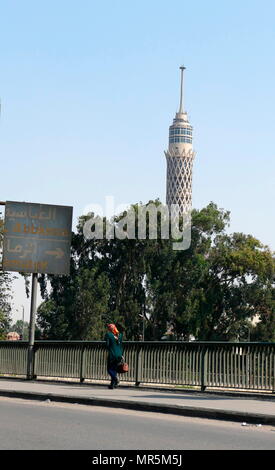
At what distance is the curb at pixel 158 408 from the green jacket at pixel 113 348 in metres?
2.77

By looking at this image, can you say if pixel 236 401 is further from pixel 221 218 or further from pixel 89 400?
pixel 221 218

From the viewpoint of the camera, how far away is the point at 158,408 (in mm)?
16922

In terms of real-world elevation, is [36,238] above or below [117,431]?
above

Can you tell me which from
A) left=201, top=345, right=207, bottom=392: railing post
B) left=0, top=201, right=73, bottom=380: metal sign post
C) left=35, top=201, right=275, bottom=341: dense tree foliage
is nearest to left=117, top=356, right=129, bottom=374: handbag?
left=201, top=345, right=207, bottom=392: railing post

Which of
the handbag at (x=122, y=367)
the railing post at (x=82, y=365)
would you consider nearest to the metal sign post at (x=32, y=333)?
the railing post at (x=82, y=365)

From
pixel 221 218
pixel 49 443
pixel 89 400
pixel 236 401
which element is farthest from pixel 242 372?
pixel 221 218

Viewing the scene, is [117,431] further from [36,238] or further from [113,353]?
[36,238]

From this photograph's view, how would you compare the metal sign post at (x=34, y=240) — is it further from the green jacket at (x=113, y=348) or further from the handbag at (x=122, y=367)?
the handbag at (x=122, y=367)

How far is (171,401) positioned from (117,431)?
5.40 metres

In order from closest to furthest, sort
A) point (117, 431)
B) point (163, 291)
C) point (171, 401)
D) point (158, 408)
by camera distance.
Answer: point (117, 431)
point (158, 408)
point (171, 401)
point (163, 291)

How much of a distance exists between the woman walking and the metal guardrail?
47.0 inches

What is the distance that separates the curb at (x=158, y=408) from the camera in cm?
1497

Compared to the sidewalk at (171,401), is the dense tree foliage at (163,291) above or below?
above

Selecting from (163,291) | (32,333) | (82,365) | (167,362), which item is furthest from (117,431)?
(163,291)
